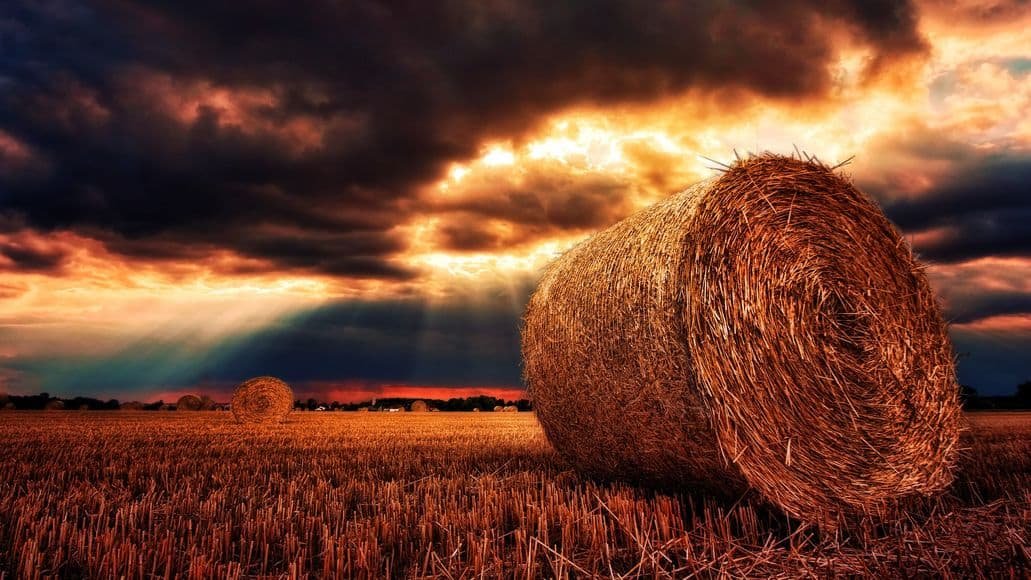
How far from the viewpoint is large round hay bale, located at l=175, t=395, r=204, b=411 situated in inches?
1346

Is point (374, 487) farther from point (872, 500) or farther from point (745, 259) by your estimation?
point (872, 500)

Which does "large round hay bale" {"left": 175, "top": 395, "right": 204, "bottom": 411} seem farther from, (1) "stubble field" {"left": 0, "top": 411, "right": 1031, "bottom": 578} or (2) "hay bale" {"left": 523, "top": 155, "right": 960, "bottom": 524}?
A: (2) "hay bale" {"left": 523, "top": 155, "right": 960, "bottom": 524}

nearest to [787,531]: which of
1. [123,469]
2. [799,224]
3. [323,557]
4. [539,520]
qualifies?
[539,520]

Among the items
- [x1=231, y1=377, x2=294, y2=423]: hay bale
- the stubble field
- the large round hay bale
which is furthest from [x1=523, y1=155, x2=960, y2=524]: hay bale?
the large round hay bale

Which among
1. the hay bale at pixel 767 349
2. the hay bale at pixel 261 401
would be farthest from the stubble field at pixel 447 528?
the hay bale at pixel 261 401

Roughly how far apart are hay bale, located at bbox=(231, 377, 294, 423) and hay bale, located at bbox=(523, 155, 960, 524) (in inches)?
628

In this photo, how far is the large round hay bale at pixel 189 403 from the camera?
3419 centimetres

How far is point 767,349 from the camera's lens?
15.8ft

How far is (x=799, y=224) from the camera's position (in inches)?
213

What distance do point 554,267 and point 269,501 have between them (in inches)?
143

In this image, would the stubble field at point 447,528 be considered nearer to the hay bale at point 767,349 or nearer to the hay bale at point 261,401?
the hay bale at point 767,349

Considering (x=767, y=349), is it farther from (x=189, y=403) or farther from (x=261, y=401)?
(x=189, y=403)

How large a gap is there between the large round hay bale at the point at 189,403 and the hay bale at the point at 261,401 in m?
16.5

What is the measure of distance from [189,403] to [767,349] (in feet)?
116
